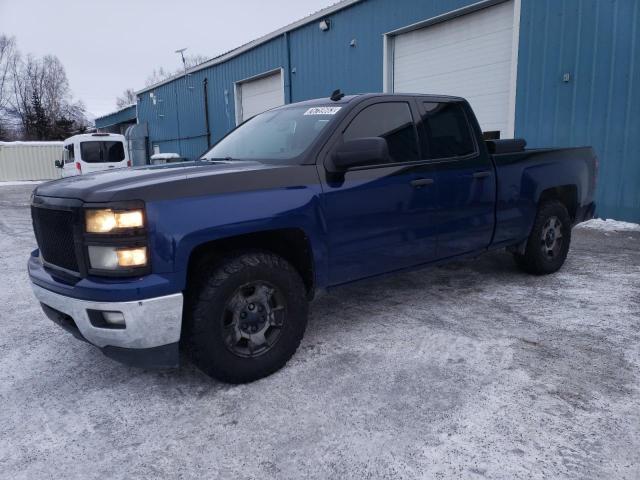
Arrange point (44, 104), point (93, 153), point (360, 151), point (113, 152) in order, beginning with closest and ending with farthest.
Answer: point (360, 151), point (93, 153), point (113, 152), point (44, 104)

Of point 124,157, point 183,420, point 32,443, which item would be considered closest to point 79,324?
point 32,443

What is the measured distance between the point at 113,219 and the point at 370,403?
66.2 inches

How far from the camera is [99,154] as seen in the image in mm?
16391

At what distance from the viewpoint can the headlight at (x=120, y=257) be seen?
243cm

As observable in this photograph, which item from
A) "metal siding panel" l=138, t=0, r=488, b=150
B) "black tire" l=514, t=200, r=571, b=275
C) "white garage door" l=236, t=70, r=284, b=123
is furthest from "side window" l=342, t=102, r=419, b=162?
"white garage door" l=236, t=70, r=284, b=123

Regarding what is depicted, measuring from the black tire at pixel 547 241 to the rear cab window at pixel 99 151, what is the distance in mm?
15131

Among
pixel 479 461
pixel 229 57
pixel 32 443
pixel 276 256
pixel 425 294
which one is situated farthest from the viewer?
pixel 229 57

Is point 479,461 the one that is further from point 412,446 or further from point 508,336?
point 508,336

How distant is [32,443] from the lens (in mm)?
2381

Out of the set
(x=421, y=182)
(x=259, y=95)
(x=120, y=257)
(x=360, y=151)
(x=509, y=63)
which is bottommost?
(x=120, y=257)

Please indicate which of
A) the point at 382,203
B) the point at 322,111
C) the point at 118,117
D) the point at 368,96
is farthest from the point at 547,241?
the point at 118,117

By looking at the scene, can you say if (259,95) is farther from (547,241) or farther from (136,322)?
(136,322)

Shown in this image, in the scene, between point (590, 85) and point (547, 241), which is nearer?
point (547, 241)

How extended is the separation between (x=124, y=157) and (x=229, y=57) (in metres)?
5.19
